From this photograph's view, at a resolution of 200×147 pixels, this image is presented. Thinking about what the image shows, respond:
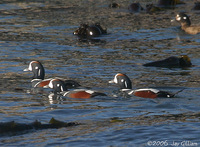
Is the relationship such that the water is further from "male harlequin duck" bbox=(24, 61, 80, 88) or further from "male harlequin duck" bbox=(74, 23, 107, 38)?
"male harlequin duck" bbox=(74, 23, 107, 38)

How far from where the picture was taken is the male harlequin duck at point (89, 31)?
982 inches

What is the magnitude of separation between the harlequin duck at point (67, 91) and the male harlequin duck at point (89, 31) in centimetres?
992

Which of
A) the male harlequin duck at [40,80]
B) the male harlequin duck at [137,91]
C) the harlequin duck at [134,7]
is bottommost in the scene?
the male harlequin duck at [137,91]

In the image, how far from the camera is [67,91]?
14852mm

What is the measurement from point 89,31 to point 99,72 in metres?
7.74

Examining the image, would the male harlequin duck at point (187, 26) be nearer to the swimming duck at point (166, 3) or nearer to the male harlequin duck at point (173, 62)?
the male harlequin duck at point (173, 62)

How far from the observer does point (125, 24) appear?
2727 centimetres

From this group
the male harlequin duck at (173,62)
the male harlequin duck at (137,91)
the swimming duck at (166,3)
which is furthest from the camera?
the swimming duck at (166,3)

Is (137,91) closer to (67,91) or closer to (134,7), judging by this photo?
(67,91)

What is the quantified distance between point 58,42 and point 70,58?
327 centimetres

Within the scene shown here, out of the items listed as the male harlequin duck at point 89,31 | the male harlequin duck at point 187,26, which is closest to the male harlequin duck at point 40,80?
the male harlequin duck at point 89,31

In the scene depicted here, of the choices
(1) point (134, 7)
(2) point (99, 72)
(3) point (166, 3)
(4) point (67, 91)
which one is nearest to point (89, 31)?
(1) point (134, 7)

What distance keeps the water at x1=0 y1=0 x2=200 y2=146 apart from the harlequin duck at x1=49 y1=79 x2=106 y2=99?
0.69ft

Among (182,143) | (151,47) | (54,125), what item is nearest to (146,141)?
(182,143)
